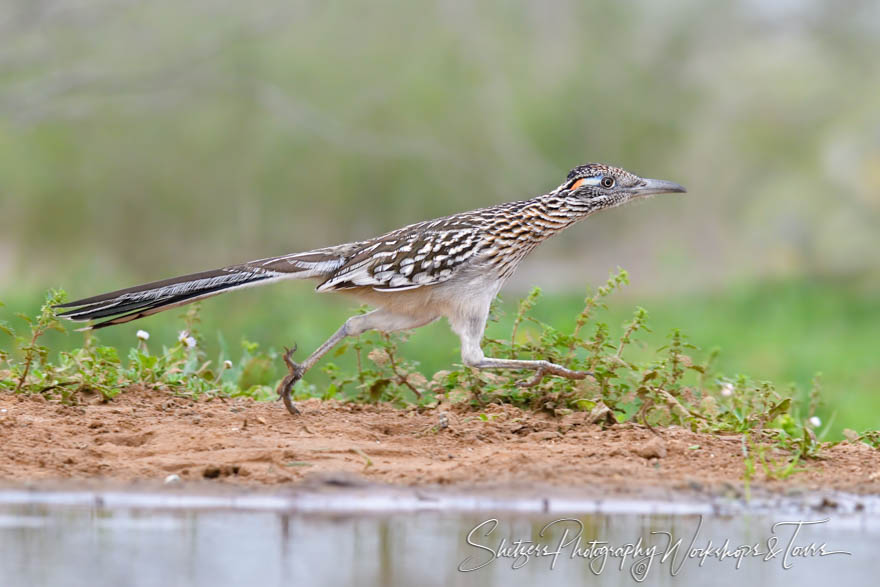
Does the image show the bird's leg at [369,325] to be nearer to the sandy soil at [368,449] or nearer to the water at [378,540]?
the sandy soil at [368,449]

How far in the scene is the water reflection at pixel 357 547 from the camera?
3.90 metres

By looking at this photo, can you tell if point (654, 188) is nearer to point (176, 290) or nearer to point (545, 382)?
point (545, 382)

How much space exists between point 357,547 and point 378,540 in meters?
0.12

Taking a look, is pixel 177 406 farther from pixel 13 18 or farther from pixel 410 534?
pixel 13 18

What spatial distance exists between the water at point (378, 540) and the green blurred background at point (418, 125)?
40.3 ft

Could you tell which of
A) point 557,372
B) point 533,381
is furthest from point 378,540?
point 533,381

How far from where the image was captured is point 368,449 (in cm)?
568

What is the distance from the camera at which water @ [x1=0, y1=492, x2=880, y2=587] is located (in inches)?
155

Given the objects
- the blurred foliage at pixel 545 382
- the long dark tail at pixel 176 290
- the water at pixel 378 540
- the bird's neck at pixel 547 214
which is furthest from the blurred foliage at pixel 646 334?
the water at pixel 378 540

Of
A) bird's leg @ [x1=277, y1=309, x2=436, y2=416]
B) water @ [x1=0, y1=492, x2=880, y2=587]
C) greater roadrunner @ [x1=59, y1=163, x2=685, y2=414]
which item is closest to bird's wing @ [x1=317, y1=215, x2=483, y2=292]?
greater roadrunner @ [x1=59, y1=163, x2=685, y2=414]

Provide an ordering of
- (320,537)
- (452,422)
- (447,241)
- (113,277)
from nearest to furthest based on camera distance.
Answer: (320,537) < (452,422) < (447,241) < (113,277)

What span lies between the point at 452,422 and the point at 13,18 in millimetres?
13192

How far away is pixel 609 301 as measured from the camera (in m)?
16.5

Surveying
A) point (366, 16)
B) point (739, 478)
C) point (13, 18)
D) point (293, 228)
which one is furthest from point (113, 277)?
point (739, 478)
